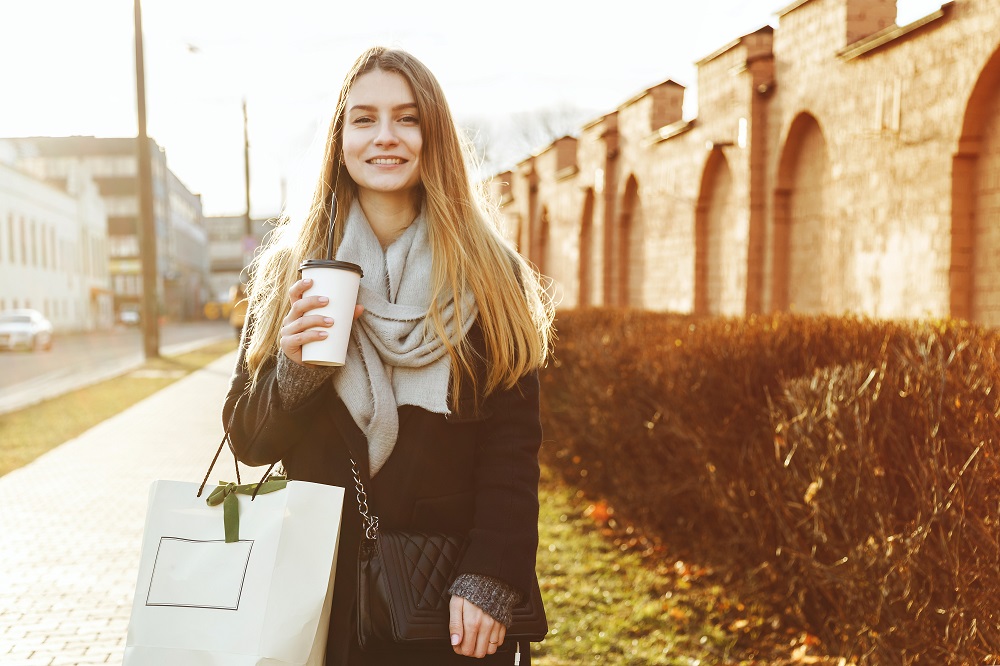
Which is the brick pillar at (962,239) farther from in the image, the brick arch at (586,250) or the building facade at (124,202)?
the building facade at (124,202)

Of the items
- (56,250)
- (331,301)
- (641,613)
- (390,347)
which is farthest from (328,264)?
(56,250)

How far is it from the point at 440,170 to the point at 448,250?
23 centimetres

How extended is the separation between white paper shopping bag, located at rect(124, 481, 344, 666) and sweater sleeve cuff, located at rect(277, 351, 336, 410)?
228 millimetres

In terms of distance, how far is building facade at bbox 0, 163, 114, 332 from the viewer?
5144 centimetres

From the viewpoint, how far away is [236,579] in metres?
1.95

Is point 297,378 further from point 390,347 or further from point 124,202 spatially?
point 124,202

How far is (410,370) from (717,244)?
1189 centimetres

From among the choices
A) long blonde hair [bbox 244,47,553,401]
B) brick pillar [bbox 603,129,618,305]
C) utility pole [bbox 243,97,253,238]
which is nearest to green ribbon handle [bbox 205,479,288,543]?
long blonde hair [bbox 244,47,553,401]

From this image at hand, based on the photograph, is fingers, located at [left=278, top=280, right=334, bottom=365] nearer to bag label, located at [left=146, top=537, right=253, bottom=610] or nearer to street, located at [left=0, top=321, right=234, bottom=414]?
bag label, located at [left=146, top=537, right=253, bottom=610]

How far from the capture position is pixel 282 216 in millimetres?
2703

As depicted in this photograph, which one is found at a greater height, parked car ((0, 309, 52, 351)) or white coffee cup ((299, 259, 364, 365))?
white coffee cup ((299, 259, 364, 365))

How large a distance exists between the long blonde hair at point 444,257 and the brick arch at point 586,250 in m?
18.2

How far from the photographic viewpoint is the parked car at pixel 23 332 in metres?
33.7

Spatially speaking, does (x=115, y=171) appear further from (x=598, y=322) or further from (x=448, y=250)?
(x=448, y=250)
